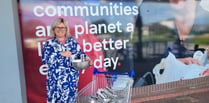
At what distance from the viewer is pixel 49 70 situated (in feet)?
9.07

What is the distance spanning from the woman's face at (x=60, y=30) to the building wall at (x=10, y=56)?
0.54 m

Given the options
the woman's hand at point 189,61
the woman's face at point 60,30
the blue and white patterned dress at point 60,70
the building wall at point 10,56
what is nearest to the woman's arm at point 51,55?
the blue and white patterned dress at point 60,70

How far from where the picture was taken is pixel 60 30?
8.86ft

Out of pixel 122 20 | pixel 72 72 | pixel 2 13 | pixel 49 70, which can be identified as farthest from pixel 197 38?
pixel 2 13

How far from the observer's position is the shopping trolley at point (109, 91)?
2.11 metres

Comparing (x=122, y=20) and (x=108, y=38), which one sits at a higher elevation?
(x=122, y=20)

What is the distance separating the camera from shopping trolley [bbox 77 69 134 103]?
6.91 ft

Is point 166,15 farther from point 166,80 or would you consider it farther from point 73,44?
point 73,44

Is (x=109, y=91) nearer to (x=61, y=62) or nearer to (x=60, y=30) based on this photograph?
(x=61, y=62)

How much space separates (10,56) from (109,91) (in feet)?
4.71

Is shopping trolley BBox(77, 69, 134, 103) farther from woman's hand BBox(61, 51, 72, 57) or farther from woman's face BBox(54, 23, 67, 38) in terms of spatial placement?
woman's face BBox(54, 23, 67, 38)

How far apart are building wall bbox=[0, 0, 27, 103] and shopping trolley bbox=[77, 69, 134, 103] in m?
1.03

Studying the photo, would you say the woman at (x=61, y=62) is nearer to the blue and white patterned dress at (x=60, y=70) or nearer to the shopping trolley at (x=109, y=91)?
the blue and white patterned dress at (x=60, y=70)

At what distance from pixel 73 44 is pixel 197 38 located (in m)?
2.67
